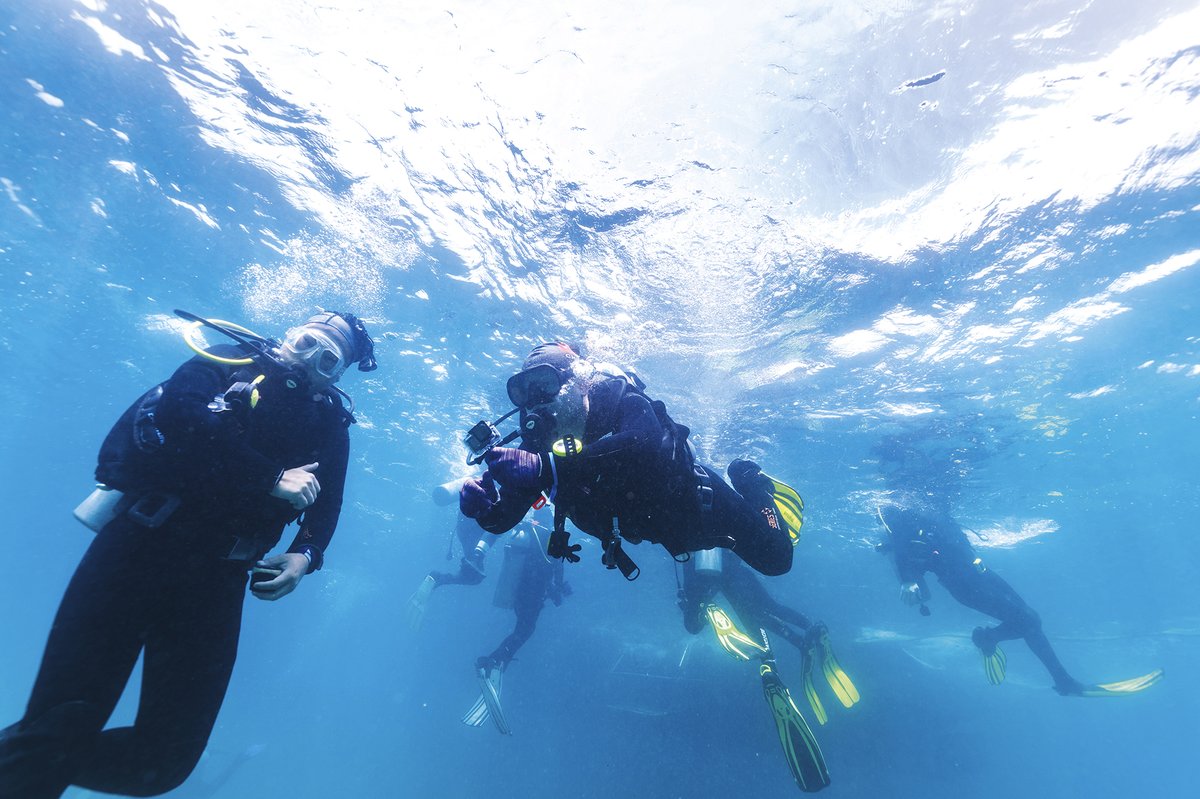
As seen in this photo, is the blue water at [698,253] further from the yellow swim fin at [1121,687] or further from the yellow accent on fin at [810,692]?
the yellow accent on fin at [810,692]

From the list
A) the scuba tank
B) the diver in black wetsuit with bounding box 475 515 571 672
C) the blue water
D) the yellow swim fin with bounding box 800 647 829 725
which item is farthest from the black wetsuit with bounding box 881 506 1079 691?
the diver in black wetsuit with bounding box 475 515 571 672

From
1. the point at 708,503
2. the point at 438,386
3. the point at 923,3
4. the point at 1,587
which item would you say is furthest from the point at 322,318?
Answer: the point at 1,587

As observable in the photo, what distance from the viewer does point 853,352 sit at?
13352 mm

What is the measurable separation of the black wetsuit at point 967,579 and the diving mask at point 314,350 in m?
16.3

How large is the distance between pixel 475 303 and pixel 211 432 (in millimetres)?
10907

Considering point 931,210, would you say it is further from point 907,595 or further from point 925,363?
point 907,595

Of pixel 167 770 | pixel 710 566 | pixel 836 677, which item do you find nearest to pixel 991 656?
pixel 836 677

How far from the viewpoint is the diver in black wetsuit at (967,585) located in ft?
46.2

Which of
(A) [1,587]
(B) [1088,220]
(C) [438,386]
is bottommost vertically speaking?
(A) [1,587]

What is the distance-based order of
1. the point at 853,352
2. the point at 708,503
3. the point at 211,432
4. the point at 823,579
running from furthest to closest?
the point at 823,579
the point at 853,352
the point at 708,503
the point at 211,432

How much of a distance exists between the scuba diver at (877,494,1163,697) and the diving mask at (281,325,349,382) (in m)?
14.7

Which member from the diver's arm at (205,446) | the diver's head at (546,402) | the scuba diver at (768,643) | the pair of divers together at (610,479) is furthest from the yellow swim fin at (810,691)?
the diver's arm at (205,446)

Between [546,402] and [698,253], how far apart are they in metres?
8.16

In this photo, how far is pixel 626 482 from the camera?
3.99 meters
